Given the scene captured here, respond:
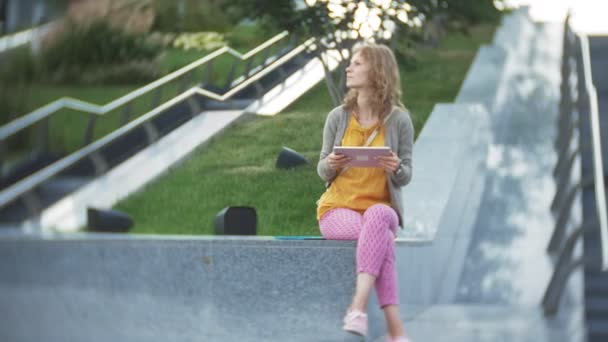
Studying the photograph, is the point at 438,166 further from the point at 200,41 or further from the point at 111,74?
the point at 111,74

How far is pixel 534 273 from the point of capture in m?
10.9

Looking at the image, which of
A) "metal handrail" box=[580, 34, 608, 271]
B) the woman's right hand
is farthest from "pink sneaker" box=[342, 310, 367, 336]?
"metal handrail" box=[580, 34, 608, 271]

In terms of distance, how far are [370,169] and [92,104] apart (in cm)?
202

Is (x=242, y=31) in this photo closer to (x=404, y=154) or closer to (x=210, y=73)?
(x=210, y=73)

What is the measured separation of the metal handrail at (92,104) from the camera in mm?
7953

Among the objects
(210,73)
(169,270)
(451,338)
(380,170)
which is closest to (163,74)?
(210,73)

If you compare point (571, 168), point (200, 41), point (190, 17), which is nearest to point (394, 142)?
point (200, 41)

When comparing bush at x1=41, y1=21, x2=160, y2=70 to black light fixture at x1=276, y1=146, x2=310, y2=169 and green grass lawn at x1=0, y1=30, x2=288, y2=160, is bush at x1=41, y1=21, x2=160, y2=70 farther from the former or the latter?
black light fixture at x1=276, y1=146, x2=310, y2=169

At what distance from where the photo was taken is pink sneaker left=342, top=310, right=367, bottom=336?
6867 millimetres

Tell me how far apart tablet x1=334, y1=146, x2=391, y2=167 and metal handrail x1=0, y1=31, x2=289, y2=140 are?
6.34 ft

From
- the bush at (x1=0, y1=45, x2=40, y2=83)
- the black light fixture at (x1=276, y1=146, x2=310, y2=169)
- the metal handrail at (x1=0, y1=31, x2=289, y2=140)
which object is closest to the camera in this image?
the metal handrail at (x1=0, y1=31, x2=289, y2=140)

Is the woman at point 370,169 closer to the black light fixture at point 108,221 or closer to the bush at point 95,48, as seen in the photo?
the black light fixture at point 108,221

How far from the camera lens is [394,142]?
7.38m

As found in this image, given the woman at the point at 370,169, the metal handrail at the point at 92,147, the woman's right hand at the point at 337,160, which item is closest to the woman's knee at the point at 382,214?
the woman at the point at 370,169
